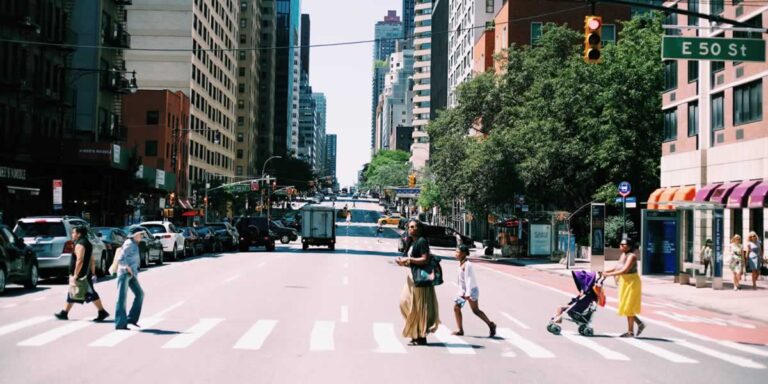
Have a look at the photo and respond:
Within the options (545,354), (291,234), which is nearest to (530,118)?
(291,234)

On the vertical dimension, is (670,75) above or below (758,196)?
above

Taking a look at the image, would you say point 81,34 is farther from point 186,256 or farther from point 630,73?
point 630,73

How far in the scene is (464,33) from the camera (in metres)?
107

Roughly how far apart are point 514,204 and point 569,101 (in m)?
7.29

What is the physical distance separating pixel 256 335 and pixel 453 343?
3.21 m

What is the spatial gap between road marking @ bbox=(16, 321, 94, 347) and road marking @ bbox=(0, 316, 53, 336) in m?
0.62

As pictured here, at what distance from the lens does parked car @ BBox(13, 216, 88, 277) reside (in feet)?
75.9

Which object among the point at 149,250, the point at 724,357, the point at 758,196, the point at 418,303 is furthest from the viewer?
the point at 758,196

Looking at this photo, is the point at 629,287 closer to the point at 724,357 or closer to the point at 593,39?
the point at 724,357

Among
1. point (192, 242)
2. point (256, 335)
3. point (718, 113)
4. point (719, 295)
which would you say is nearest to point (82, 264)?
point (256, 335)

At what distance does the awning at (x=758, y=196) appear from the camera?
3238 cm

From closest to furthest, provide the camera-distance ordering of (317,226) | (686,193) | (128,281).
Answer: (128,281)
(686,193)
(317,226)

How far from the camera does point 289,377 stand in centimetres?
959

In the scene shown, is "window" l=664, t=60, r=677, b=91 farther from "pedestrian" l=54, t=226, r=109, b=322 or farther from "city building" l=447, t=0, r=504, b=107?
"city building" l=447, t=0, r=504, b=107
